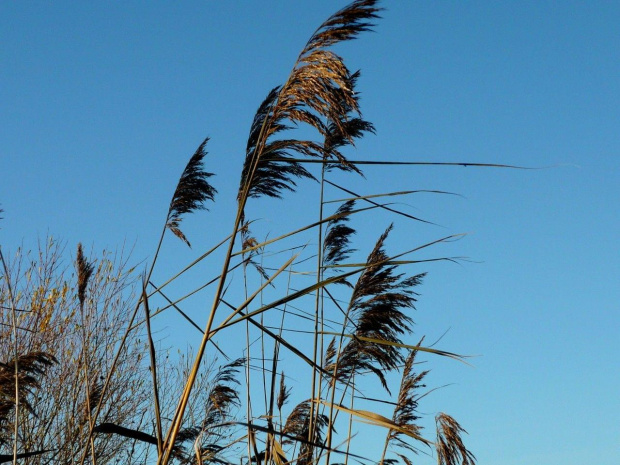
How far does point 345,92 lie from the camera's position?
236cm

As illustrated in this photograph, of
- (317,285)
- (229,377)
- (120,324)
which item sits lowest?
(317,285)

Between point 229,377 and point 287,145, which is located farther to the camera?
point 229,377

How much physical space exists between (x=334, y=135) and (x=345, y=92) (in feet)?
6.39

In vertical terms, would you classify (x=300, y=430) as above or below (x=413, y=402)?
below

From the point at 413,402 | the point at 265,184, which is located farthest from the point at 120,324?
the point at 265,184

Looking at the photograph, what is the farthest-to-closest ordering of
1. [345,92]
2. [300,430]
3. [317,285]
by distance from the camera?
[300,430] → [345,92] → [317,285]

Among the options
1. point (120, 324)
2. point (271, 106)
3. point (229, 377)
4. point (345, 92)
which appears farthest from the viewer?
point (120, 324)

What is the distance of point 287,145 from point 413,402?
128 inches

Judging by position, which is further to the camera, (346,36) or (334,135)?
(334,135)

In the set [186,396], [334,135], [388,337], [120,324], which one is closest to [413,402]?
[388,337]

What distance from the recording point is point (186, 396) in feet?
6.66

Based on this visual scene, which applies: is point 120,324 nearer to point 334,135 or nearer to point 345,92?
point 334,135

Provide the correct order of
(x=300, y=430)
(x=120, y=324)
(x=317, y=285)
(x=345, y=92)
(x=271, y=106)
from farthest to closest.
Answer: (x=120, y=324) → (x=300, y=430) → (x=271, y=106) → (x=345, y=92) → (x=317, y=285)

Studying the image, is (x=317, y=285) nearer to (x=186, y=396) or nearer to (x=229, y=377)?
(x=186, y=396)
